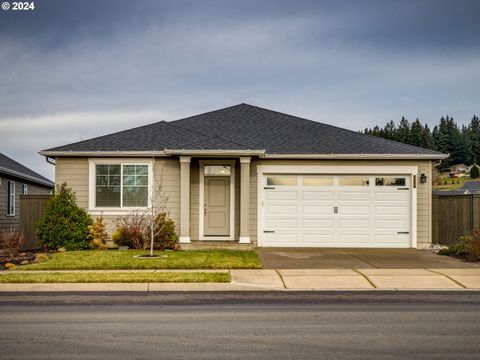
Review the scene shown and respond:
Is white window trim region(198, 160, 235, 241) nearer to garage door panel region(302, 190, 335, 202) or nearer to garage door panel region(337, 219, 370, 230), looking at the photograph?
garage door panel region(302, 190, 335, 202)

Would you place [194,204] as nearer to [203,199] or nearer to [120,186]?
[203,199]

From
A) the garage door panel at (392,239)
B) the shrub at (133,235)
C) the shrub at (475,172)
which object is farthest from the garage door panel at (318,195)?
the shrub at (475,172)

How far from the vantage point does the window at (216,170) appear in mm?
19047

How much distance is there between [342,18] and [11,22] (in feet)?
42.9

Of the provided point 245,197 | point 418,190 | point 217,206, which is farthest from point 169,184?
point 418,190

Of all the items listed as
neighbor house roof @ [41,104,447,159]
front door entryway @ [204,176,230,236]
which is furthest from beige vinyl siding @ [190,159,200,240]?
neighbor house roof @ [41,104,447,159]

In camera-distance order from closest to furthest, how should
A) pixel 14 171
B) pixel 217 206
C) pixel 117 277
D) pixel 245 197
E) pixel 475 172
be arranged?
pixel 117 277 < pixel 245 197 < pixel 217 206 < pixel 14 171 < pixel 475 172

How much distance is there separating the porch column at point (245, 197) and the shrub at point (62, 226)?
5185 mm

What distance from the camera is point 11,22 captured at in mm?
21141

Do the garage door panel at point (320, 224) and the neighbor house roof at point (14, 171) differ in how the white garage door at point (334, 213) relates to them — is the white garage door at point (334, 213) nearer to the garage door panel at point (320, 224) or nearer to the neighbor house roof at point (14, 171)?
the garage door panel at point (320, 224)

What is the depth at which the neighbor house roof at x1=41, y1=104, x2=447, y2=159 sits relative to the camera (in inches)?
728

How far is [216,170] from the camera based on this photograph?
752 inches

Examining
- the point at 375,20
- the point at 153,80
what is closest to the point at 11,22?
the point at 153,80

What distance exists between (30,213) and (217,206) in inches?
268
